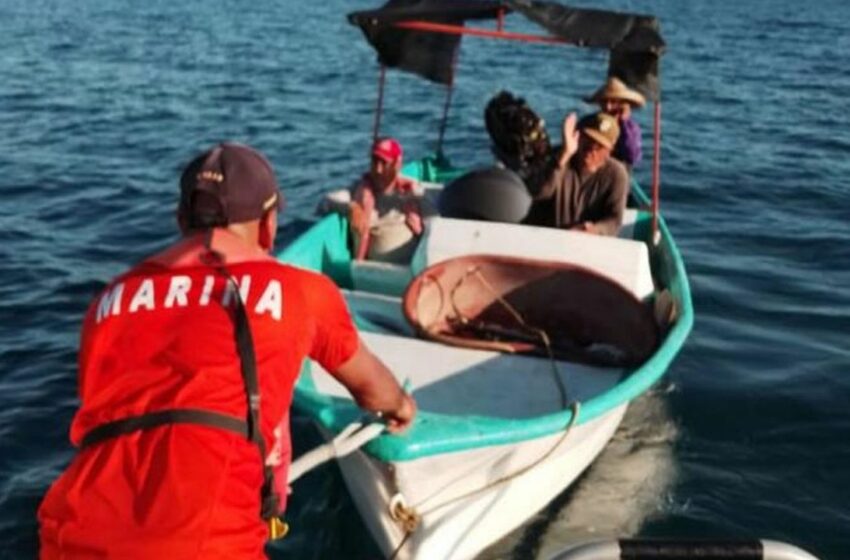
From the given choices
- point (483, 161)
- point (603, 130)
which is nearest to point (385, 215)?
point (603, 130)

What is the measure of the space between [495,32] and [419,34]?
2338mm

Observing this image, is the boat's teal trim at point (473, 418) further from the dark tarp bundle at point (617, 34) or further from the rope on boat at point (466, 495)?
the dark tarp bundle at point (617, 34)

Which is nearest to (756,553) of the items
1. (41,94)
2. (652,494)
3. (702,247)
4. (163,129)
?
(652,494)

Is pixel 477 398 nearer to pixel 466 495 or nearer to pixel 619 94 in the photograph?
pixel 466 495

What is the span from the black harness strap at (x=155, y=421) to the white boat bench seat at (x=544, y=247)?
162 inches

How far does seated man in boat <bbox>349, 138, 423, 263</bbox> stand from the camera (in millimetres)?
8305

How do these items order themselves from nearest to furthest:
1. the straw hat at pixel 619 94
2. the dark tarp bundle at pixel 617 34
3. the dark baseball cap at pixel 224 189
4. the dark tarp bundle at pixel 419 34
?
the dark baseball cap at pixel 224 189
the dark tarp bundle at pixel 617 34
the straw hat at pixel 619 94
the dark tarp bundle at pixel 419 34

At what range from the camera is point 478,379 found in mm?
6273

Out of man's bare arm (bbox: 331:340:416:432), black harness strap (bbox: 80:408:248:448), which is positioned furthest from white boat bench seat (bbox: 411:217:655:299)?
black harness strap (bbox: 80:408:248:448)

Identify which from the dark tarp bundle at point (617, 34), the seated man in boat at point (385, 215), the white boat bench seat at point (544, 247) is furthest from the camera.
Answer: the seated man in boat at point (385, 215)

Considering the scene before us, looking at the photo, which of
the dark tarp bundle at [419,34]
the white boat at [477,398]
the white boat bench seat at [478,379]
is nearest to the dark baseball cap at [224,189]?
the white boat at [477,398]

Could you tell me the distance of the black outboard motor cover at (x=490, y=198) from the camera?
7.55 meters

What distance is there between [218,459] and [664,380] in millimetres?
5909

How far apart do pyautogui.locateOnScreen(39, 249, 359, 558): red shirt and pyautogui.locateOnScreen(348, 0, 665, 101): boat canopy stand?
16.8 ft
